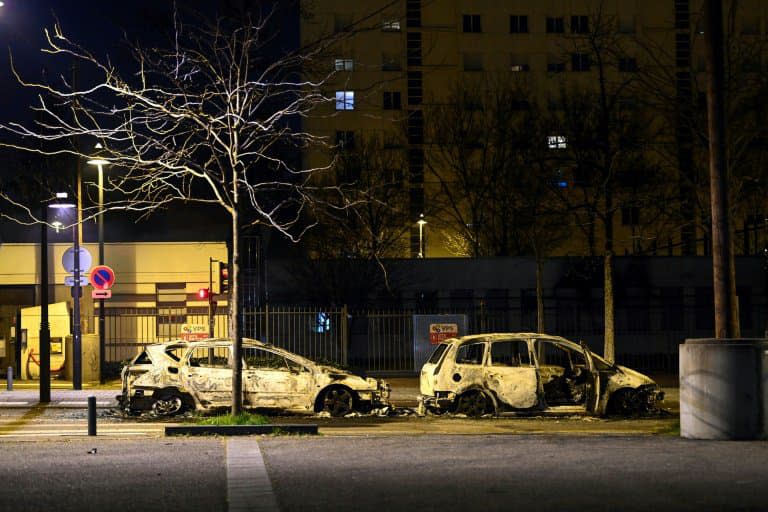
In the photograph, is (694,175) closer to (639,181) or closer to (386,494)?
(639,181)

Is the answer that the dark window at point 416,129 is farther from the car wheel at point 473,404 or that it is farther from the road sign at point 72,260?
the car wheel at point 473,404

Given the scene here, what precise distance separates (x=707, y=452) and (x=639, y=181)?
32238 mm

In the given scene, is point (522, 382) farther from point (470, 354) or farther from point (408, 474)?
point (408, 474)

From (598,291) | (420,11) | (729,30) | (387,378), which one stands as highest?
(420,11)

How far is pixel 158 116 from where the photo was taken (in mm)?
18594

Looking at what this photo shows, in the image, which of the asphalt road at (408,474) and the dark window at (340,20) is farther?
the dark window at (340,20)

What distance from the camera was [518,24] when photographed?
66.4 meters

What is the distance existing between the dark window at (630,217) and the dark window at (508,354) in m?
31.6

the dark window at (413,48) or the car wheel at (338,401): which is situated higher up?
the dark window at (413,48)

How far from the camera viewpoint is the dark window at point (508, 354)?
65.7 feet

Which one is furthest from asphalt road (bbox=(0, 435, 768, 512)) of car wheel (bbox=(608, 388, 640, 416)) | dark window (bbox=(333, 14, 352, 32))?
dark window (bbox=(333, 14, 352, 32))

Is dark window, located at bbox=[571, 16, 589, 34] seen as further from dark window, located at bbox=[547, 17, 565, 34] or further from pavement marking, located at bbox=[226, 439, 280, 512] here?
pavement marking, located at bbox=[226, 439, 280, 512]

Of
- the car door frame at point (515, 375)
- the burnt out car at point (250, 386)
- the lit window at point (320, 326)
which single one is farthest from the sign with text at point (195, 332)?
the car door frame at point (515, 375)

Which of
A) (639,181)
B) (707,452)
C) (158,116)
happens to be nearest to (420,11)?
(639,181)
